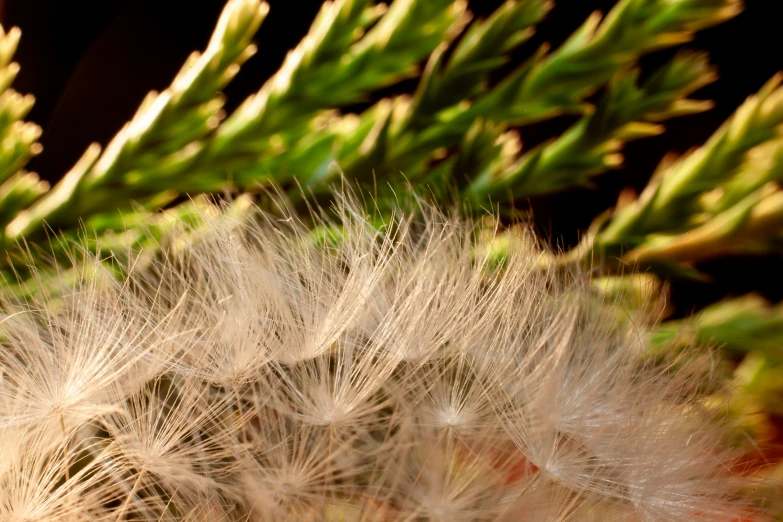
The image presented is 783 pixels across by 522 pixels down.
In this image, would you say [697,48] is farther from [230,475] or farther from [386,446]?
[230,475]

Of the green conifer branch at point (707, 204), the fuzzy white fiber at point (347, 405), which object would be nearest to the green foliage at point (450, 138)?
the green conifer branch at point (707, 204)

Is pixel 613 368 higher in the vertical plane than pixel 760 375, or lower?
higher

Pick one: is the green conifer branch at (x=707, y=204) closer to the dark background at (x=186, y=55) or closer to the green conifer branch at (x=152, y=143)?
the dark background at (x=186, y=55)

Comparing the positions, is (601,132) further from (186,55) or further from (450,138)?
(186,55)

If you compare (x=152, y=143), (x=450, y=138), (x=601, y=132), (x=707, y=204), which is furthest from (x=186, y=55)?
(x=707, y=204)

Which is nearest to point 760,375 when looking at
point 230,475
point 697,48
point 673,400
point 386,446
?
point 673,400

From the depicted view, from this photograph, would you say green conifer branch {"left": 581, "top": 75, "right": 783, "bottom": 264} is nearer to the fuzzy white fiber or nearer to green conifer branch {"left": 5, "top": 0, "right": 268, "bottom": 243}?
the fuzzy white fiber

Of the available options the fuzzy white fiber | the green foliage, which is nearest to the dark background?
the green foliage
